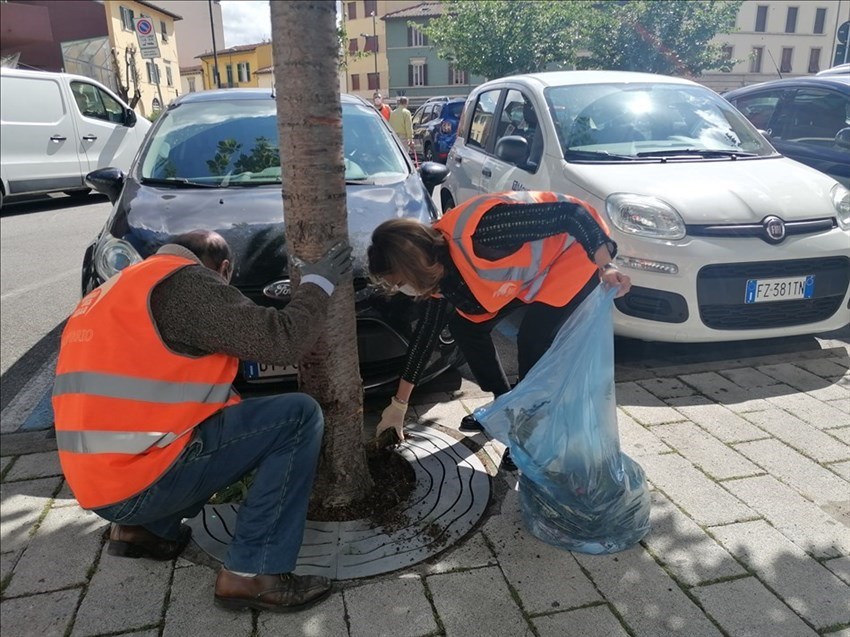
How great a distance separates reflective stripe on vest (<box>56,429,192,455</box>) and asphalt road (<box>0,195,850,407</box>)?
230 centimetres

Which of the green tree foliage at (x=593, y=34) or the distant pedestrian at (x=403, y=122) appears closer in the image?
the distant pedestrian at (x=403, y=122)

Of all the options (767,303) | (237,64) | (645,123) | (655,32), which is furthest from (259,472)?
(237,64)

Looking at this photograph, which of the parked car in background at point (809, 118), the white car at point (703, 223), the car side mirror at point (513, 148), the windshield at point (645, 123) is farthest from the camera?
the parked car in background at point (809, 118)

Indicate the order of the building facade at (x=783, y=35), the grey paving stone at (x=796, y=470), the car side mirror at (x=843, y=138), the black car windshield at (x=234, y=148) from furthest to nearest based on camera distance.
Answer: the building facade at (x=783, y=35)
the car side mirror at (x=843, y=138)
the black car windshield at (x=234, y=148)
the grey paving stone at (x=796, y=470)

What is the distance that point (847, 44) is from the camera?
11.3 meters

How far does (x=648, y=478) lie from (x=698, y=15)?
28.7 metres

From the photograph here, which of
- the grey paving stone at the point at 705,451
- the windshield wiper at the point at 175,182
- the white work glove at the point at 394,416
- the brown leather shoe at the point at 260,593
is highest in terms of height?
the windshield wiper at the point at 175,182

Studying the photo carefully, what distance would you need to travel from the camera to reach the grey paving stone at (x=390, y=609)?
216 cm

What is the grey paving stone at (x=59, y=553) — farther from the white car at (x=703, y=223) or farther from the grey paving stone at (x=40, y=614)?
the white car at (x=703, y=223)

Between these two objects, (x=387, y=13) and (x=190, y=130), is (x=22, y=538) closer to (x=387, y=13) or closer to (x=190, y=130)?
(x=190, y=130)

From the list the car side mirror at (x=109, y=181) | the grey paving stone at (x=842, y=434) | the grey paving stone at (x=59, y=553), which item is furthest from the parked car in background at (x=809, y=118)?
the grey paving stone at (x=59, y=553)

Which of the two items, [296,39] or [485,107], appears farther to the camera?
[485,107]

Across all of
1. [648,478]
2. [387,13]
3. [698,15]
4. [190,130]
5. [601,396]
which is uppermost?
[387,13]

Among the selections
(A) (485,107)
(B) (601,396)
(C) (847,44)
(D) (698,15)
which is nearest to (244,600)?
(B) (601,396)
